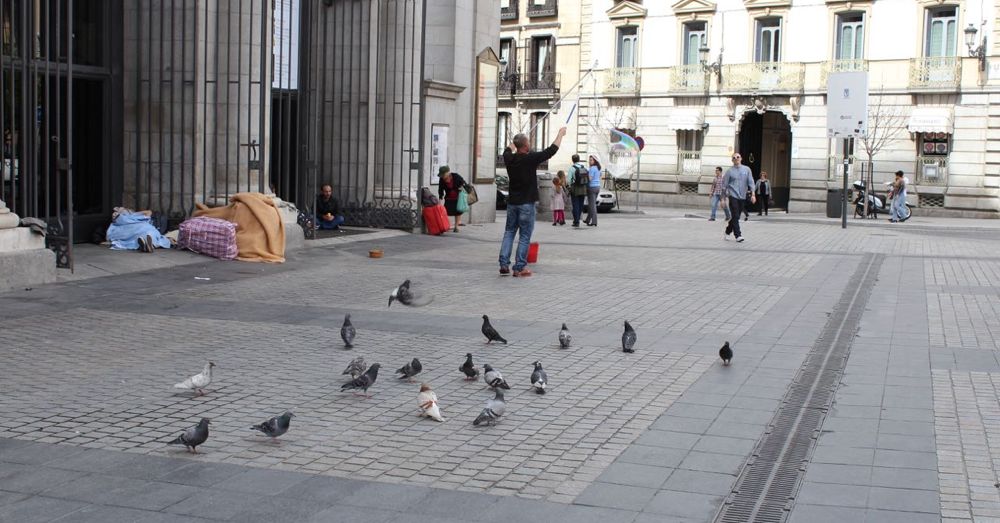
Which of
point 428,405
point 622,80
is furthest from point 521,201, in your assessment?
point 622,80

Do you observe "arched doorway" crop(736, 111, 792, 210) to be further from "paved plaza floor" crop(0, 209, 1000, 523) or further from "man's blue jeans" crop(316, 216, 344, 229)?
"paved plaza floor" crop(0, 209, 1000, 523)

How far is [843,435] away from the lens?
22.3 feet

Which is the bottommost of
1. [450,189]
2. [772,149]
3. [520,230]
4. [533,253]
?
[533,253]

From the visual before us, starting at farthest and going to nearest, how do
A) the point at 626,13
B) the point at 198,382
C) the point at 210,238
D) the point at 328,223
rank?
1. the point at 626,13
2. the point at 328,223
3. the point at 210,238
4. the point at 198,382

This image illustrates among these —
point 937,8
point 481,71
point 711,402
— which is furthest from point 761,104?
point 711,402

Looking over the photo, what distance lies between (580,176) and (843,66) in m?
19.5

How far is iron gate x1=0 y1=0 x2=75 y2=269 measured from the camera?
513 inches

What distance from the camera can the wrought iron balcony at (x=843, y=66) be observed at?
139ft

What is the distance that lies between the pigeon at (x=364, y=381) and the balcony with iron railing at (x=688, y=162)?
40.3m

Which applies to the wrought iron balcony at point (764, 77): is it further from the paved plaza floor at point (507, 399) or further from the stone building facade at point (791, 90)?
the paved plaza floor at point (507, 399)

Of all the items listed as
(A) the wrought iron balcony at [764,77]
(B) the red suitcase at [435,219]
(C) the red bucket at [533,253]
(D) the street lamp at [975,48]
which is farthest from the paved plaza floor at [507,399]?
(A) the wrought iron balcony at [764,77]

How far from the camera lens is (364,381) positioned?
741 cm

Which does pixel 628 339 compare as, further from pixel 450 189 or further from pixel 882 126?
pixel 882 126

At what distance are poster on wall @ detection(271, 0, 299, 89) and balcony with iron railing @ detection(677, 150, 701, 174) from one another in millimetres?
28366
